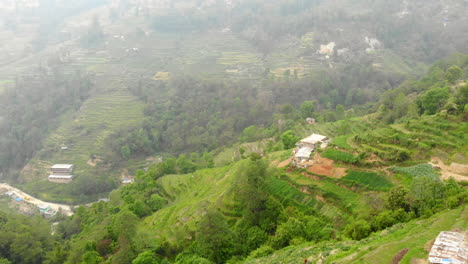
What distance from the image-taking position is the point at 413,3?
67625 mm

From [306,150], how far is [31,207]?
30.5 meters

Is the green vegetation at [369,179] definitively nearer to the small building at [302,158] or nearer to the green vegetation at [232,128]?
the green vegetation at [232,128]

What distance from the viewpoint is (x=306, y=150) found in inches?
871

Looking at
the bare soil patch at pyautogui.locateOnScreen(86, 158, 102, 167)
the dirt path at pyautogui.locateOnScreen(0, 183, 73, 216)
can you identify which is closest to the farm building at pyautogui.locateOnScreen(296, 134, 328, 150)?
the dirt path at pyautogui.locateOnScreen(0, 183, 73, 216)

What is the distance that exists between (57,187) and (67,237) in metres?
13.0

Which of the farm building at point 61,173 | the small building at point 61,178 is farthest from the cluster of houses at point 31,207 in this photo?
the farm building at point 61,173

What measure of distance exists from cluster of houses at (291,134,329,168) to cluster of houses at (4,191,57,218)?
2682cm

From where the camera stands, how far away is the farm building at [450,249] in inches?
376

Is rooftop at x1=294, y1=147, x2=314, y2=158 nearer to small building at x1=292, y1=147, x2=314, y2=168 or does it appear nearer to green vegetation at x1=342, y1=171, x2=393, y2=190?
small building at x1=292, y1=147, x2=314, y2=168

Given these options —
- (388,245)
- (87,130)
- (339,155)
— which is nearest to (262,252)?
(388,245)

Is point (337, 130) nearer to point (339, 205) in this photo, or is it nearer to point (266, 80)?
point (339, 205)

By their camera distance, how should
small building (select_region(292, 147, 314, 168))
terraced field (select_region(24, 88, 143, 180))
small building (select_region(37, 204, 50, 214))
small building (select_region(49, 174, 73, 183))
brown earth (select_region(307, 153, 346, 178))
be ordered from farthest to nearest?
terraced field (select_region(24, 88, 143, 180)) < small building (select_region(49, 174, 73, 183)) < small building (select_region(37, 204, 50, 214)) < small building (select_region(292, 147, 314, 168)) < brown earth (select_region(307, 153, 346, 178))

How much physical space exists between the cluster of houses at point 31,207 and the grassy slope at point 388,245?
30105 millimetres

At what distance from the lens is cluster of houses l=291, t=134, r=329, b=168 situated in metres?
21.0
